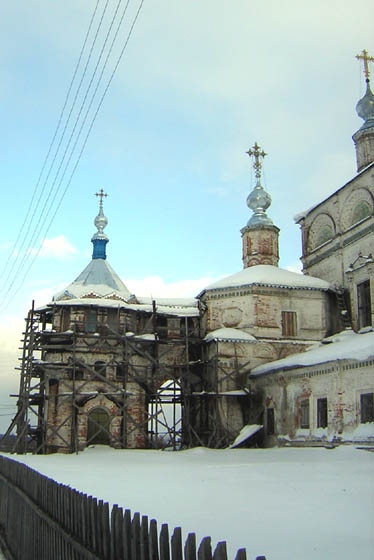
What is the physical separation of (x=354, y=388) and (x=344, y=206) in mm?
10389

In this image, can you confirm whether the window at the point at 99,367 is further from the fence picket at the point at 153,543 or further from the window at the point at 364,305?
the fence picket at the point at 153,543

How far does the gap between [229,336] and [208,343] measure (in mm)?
1470

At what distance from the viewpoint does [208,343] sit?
26906 mm

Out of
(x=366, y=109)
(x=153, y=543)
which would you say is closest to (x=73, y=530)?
(x=153, y=543)

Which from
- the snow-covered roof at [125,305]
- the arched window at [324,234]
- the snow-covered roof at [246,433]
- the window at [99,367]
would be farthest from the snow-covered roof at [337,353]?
the window at [99,367]

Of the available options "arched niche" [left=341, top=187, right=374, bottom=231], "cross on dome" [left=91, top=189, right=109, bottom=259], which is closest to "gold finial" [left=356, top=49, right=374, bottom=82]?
"arched niche" [left=341, top=187, right=374, bottom=231]

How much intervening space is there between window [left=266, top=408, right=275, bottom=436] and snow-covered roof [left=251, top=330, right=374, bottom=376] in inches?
63.9

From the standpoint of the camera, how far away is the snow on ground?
6105 mm

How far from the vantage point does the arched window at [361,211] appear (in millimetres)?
24875

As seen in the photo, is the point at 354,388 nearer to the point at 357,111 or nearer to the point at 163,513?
the point at 163,513

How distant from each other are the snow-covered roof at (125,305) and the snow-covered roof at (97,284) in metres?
0.43

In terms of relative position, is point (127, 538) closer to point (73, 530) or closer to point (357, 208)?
point (73, 530)

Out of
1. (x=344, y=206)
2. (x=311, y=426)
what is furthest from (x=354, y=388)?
(x=344, y=206)

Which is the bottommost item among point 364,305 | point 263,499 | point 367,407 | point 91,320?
point 263,499
